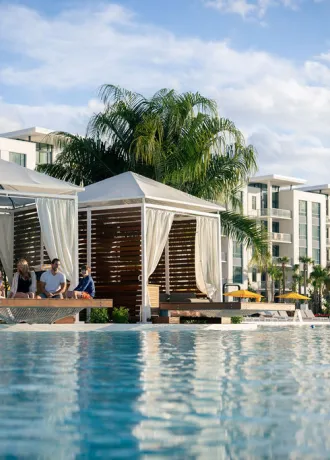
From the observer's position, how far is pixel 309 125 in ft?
105

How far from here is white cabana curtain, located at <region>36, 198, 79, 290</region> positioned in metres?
18.8

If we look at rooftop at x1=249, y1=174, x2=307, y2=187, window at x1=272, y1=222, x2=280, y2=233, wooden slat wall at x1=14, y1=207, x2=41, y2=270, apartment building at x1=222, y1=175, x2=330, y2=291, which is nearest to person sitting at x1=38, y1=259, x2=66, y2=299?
wooden slat wall at x1=14, y1=207, x2=41, y2=270

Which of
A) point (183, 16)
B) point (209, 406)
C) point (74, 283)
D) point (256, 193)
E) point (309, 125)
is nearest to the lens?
point (209, 406)

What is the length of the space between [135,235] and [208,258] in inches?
107

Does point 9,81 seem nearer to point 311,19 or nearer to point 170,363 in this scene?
point 311,19

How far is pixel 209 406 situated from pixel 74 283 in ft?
43.7

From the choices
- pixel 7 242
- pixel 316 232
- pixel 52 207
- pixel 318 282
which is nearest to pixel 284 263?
pixel 318 282

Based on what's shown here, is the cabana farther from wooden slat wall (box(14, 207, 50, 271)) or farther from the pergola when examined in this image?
wooden slat wall (box(14, 207, 50, 271))

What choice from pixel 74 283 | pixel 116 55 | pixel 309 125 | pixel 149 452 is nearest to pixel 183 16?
pixel 116 55

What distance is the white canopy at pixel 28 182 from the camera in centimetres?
1814

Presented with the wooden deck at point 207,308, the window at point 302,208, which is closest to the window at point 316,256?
the window at point 302,208

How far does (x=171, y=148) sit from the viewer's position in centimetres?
2475

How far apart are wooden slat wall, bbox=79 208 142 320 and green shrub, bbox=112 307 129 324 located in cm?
71

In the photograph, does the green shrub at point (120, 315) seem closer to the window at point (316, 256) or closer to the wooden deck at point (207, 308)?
the wooden deck at point (207, 308)
